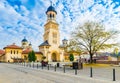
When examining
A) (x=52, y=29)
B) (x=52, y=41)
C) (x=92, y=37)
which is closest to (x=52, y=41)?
(x=52, y=41)

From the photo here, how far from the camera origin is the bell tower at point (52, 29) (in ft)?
351

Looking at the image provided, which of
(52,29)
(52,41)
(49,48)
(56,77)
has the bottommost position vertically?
(56,77)

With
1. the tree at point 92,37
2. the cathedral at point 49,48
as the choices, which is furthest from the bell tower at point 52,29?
the tree at point 92,37

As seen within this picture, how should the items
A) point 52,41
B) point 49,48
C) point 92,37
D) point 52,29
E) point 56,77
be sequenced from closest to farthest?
point 56,77 → point 92,37 → point 49,48 → point 52,41 → point 52,29

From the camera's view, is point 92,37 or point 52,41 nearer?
point 92,37

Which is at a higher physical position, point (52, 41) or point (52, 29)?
point (52, 29)

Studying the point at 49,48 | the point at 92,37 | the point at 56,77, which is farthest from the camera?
the point at 49,48

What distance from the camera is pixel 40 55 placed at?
356ft

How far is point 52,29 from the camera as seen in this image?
108625mm

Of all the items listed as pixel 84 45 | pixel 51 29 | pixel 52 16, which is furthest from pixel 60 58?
pixel 84 45

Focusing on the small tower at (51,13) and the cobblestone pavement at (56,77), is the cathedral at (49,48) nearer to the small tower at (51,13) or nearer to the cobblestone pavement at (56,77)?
the small tower at (51,13)

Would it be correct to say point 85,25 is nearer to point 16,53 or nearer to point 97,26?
Answer: point 97,26

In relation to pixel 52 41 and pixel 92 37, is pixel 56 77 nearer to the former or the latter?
pixel 92 37

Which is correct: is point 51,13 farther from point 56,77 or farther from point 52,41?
point 56,77
